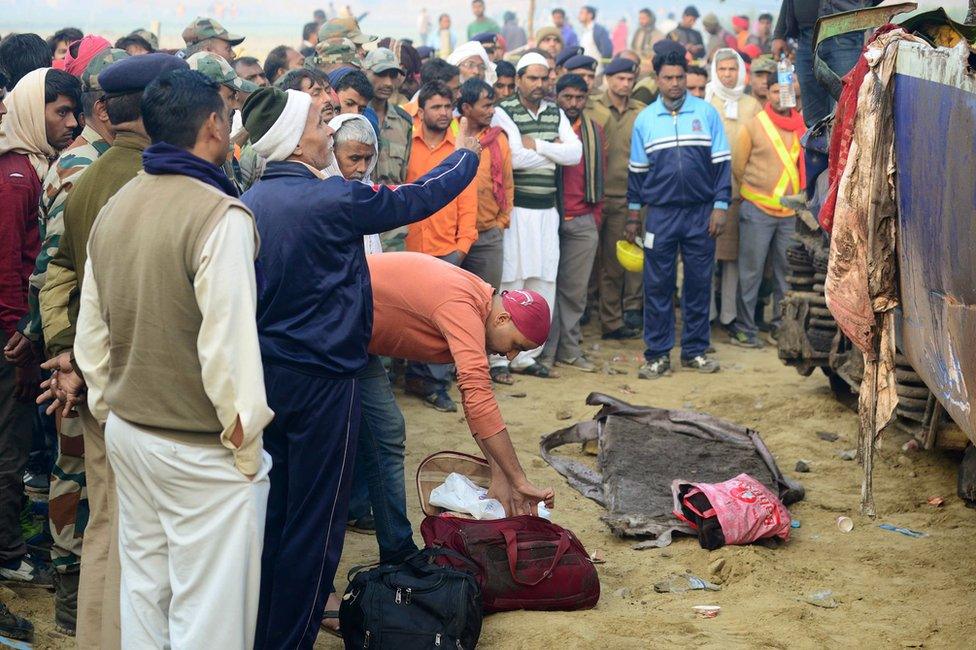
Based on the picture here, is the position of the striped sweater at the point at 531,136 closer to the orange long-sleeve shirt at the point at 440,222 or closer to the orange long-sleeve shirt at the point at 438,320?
the orange long-sleeve shirt at the point at 440,222

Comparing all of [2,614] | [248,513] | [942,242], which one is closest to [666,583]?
[942,242]

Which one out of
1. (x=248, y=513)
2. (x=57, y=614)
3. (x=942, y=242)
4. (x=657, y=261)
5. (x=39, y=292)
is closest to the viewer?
(x=248, y=513)

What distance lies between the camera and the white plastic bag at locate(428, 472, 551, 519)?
5.34m

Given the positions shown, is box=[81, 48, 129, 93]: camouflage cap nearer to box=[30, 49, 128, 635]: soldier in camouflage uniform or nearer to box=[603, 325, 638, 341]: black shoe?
box=[30, 49, 128, 635]: soldier in camouflage uniform

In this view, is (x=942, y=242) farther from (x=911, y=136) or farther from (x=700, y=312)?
(x=700, y=312)

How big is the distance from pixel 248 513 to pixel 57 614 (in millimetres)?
1815

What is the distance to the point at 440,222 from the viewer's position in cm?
841

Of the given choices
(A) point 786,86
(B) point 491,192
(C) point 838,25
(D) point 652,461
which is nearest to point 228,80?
(B) point 491,192

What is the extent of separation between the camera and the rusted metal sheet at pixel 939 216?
151 inches

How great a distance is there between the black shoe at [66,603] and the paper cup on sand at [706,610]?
104 inches

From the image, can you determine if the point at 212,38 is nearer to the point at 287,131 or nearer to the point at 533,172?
the point at 533,172

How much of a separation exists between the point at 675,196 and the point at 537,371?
188 centimetres

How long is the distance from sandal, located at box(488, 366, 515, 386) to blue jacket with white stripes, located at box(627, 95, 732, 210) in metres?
1.94

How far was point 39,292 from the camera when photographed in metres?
4.43
